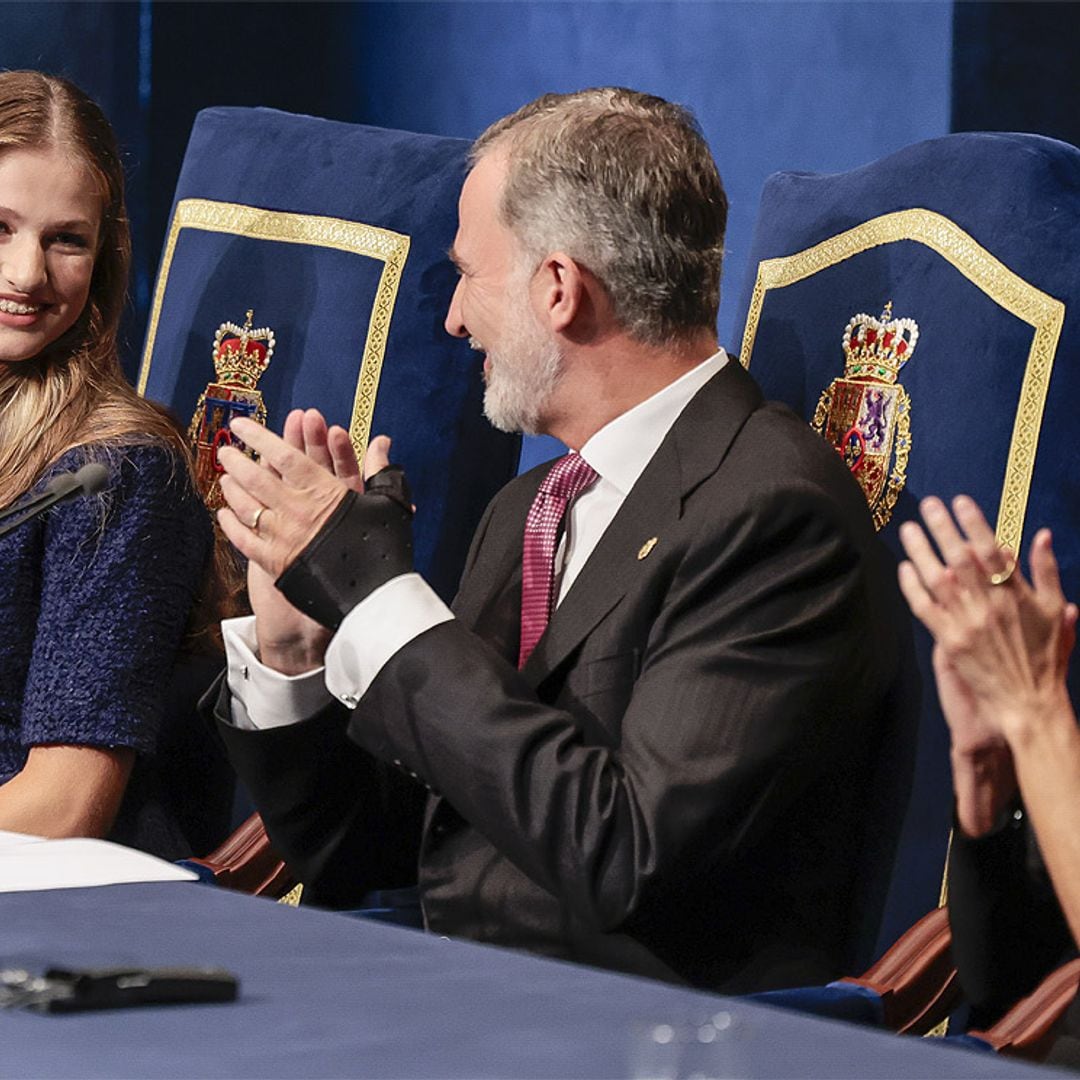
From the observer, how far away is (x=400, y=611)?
1792 millimetres

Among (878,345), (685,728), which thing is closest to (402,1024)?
(685,728)

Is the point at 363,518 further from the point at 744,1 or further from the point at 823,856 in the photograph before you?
the point at 744,1

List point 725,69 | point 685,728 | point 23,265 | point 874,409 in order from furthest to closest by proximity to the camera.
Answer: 1. point 725,69
2. point 23,265
3. point 874,409
4. point 685,728

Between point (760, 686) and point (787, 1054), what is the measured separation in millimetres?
691

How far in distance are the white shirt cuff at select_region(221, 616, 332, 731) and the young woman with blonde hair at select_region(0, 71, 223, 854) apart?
0.21 meters

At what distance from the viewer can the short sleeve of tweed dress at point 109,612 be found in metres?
2.21

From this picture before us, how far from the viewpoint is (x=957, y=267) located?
2045mm

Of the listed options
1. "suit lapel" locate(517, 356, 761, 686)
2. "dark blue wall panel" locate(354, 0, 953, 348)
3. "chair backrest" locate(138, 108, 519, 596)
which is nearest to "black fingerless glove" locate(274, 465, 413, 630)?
"suit lapel" locate(517, 356, 761, 686)

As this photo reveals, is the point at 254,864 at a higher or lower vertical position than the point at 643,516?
lower

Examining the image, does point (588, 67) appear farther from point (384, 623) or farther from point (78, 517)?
point (384, 623)

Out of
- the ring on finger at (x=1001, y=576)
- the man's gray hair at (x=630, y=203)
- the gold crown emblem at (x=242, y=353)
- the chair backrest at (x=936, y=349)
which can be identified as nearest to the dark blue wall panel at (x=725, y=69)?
the gold crown emblem at (x=242, y=353)

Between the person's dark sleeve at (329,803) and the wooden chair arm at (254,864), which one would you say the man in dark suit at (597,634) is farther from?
the wooden chair arm at (254,864)

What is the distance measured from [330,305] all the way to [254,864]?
75 cm

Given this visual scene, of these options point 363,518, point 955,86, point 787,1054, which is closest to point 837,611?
point 363,518
